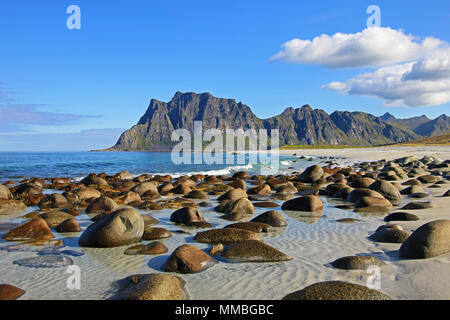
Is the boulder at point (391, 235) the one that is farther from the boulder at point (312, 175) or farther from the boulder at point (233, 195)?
the boulder at point (312, 175)

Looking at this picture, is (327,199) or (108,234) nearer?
(108,234)

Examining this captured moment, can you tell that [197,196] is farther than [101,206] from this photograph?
Yes

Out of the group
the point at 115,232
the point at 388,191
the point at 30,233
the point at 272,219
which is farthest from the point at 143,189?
the point at 388,191

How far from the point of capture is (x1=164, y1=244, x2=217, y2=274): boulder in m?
6.04

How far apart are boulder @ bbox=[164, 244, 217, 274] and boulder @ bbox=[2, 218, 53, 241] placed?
431cm

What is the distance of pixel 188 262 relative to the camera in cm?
609

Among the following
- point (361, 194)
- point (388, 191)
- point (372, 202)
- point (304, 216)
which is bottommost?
point (304, 216)

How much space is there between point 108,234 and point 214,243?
8.65ft

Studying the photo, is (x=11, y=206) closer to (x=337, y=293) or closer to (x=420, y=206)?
(x=337, y=293)

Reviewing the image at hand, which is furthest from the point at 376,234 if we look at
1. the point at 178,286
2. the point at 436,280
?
the point at 178,286

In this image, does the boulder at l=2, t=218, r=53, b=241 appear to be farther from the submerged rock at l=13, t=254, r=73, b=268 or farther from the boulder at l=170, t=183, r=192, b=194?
the boulder at l=170, t=183, r=192, b=194

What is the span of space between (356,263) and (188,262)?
3217mm
